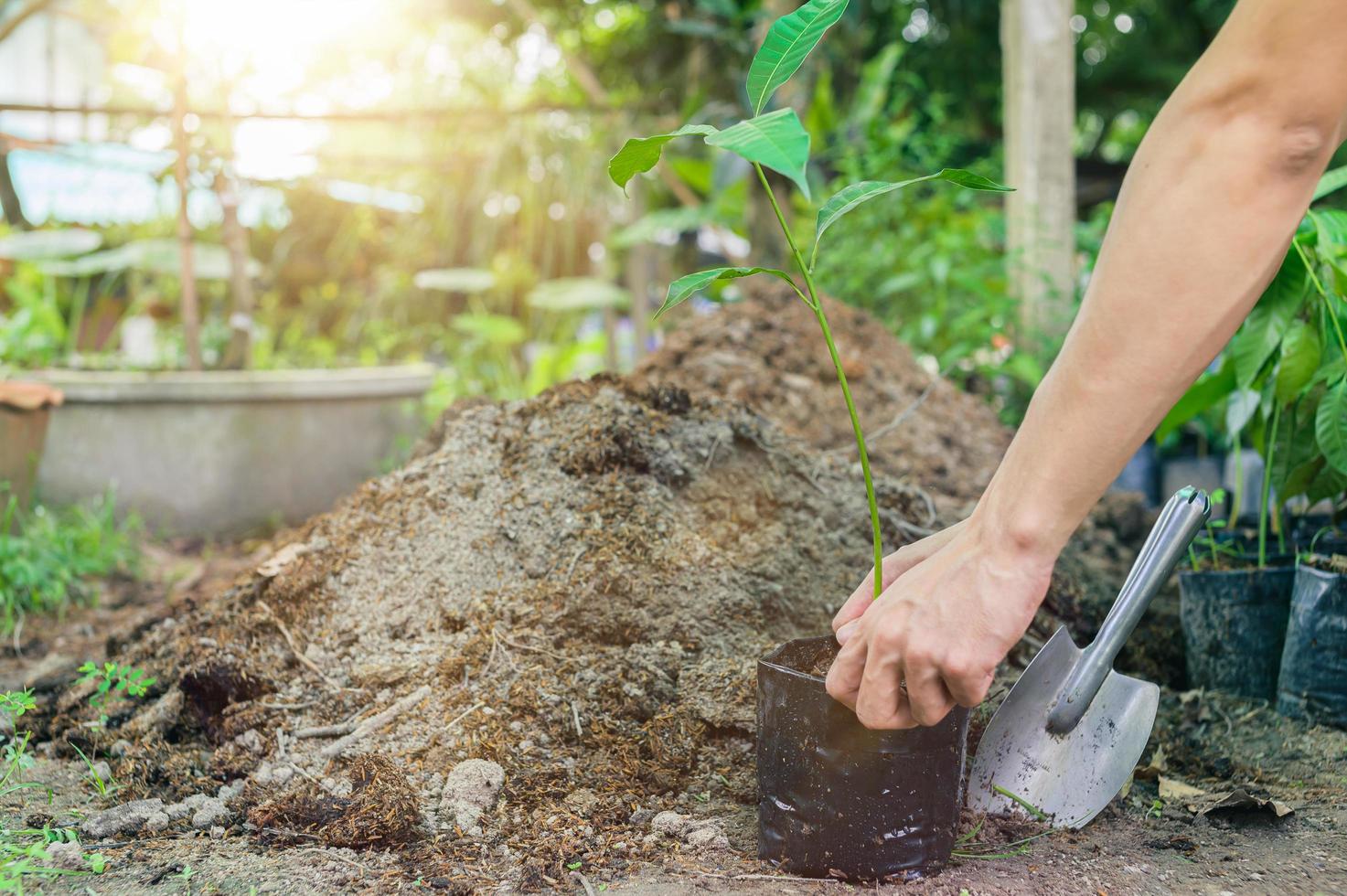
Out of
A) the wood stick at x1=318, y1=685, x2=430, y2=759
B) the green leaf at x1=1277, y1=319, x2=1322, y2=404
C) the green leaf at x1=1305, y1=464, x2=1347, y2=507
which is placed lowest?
the wood stick at x1=318, y1=685, x2=430, y2=759

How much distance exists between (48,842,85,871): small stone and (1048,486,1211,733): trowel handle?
143 centimetres

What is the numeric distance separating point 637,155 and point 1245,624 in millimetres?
1644

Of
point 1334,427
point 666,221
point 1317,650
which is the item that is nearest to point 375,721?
point 1317,650

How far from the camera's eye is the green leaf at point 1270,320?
76.9 inches

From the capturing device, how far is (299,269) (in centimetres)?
738

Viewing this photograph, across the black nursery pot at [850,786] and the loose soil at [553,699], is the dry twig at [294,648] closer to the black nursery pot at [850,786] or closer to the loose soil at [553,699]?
the loose soil at [553,699]

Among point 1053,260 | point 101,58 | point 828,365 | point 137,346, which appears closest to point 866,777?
point 828,365

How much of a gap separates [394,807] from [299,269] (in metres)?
6.70

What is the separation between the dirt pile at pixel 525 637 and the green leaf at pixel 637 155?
2.76ft

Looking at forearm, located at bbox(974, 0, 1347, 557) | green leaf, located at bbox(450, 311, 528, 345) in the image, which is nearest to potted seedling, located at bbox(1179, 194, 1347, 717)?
forearm, located at bbox(974, 0, 1347, 557)

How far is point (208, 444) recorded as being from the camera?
13.3 feet

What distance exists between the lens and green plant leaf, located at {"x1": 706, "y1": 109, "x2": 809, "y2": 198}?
2.77 feet

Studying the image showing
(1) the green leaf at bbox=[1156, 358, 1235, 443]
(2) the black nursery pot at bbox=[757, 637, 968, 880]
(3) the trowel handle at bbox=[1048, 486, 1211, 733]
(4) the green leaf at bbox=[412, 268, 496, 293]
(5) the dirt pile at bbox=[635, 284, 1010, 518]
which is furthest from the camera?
(4) the green leaf at bbox=[412, 268, 496, 293]

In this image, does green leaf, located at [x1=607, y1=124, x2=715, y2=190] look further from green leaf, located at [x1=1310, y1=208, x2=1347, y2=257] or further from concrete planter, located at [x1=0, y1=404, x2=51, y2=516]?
concrete planter, located at [x1=0, y1=404, x2=51, y2=516]
